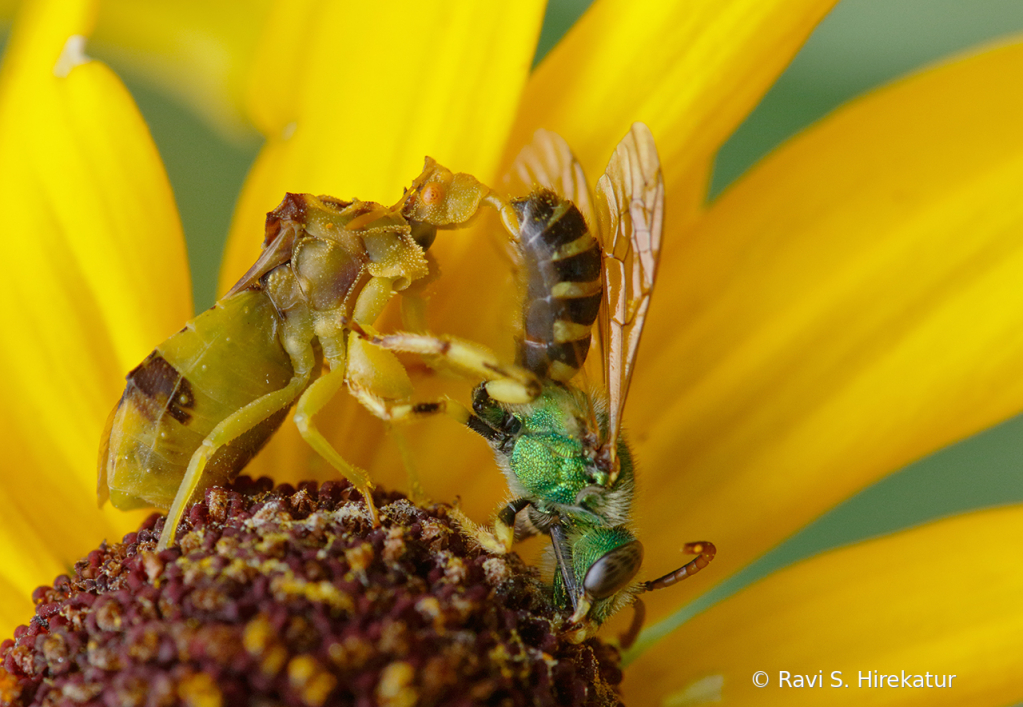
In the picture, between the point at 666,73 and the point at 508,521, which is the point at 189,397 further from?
the point at 666,73

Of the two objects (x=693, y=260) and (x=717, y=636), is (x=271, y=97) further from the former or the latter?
(x=717, y=636)

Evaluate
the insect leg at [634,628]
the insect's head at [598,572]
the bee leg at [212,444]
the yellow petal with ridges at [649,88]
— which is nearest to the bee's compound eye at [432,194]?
the yellow petal with ridges at [649,88]

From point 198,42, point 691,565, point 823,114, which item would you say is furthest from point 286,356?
point 823,114

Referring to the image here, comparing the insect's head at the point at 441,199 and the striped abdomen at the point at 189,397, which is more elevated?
the insect's head at the point at 441,199

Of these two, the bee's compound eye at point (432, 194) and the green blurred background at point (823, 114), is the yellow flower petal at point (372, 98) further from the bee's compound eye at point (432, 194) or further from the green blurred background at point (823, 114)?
the green blurred background at point (823, 114)

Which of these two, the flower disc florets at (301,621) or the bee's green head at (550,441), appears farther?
the bee's green head at (550,441)

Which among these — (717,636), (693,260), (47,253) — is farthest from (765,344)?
(47,253)
